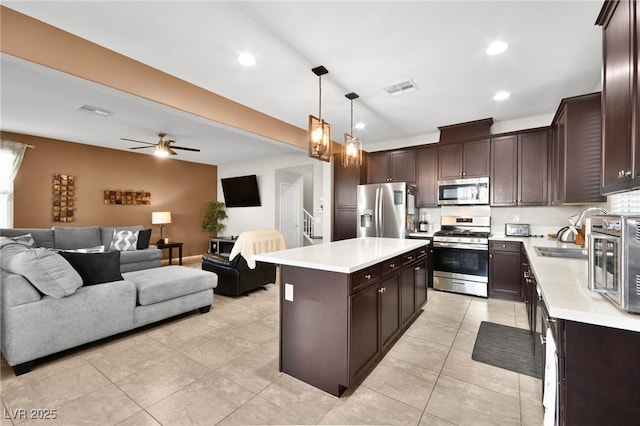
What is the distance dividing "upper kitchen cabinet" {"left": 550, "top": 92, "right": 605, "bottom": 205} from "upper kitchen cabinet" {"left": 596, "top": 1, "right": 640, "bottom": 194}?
1450mm

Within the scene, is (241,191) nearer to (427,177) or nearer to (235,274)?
(235,274)

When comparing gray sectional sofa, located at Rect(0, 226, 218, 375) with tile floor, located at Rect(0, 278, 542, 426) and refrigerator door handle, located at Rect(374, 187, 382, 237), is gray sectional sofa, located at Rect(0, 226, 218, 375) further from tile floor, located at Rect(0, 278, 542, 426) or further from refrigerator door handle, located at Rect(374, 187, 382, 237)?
refrigerator door handle, located at Rect(374, 187, 382, 237)

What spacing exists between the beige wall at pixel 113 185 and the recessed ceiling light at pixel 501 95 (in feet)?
24.4

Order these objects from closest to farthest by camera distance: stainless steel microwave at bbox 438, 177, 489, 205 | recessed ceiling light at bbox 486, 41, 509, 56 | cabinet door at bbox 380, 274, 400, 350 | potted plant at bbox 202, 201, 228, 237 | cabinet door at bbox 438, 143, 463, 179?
cabinet door at bbox 380, 274, 400, 350, recessed ceiling light at bbox 486, 41, 509, 56, stainless steel microwave at bbox 438, 177, 489, 205, cabinet door at bbox 438, 143, 463, 179, potted plant at bbox 202, 201, 228, 237

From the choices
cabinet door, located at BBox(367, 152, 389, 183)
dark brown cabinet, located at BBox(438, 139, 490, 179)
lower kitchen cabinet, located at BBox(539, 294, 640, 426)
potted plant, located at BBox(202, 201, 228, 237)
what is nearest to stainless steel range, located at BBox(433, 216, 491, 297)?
dark brown cabinet, located at BBox(438, 139, 490, 179)

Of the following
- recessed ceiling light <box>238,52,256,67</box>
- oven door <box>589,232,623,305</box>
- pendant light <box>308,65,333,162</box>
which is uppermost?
recessed ceiling light <box>238,52,256,67</box>

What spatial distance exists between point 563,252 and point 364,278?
7.33 feet

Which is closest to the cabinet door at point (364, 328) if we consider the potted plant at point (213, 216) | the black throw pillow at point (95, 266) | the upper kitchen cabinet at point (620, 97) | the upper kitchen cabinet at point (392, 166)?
the upper kitchen cabinet at point (620, 97)

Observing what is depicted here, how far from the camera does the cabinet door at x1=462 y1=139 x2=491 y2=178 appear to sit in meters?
4.57

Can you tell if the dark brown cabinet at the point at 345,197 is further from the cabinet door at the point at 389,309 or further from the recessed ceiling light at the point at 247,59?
the recessed ceiling light at the point at 247,59

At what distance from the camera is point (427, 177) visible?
16.6 ft

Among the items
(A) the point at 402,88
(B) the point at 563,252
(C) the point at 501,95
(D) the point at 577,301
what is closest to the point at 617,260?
(D) the point at 577,301

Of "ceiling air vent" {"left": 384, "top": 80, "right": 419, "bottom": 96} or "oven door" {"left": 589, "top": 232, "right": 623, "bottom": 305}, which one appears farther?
"ceiling air vent" {"left": 384, "top": 80, "right": 419, "bottom": 96}

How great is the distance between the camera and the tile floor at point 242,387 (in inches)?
70.1
